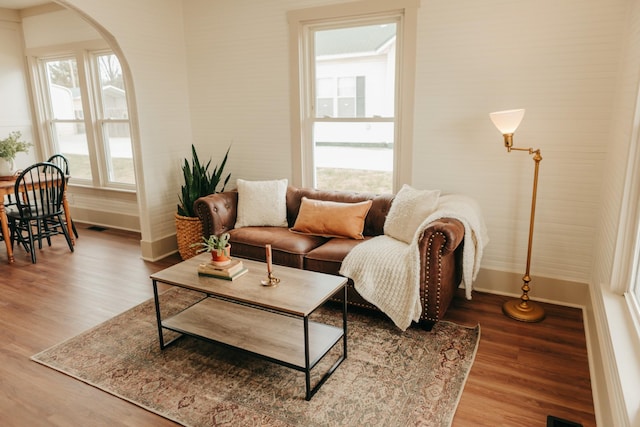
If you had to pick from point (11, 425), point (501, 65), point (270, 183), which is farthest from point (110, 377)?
point (501, 65)

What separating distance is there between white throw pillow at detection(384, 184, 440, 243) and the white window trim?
41cm

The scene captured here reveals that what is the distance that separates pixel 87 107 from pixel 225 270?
4.11 meters

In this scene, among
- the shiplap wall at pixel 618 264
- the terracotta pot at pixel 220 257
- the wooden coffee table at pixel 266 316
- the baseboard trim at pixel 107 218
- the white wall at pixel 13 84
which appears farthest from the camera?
the white wall at pixel 13 84

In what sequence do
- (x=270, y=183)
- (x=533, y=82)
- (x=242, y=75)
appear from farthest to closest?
(x=242, y=75) → (x=270, y=183) → (x=533, y=82)

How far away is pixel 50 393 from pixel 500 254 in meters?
3.19

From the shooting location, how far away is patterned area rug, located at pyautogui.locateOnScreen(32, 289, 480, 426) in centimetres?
212

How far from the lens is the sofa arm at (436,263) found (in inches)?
104

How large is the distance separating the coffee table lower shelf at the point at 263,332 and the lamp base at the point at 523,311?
1.33 metres

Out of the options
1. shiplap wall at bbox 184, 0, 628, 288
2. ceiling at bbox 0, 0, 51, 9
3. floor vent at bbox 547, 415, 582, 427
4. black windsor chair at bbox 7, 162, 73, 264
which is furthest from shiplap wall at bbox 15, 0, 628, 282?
ceiling at bbox 0, 0, 51, 9

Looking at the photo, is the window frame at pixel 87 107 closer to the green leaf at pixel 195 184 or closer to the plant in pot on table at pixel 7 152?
the plant in pot on table at pixel 7 152

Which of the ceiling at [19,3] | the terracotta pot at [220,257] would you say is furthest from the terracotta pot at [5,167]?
the terracotta pot at [220,257]

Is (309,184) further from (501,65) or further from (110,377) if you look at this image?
(110,377)

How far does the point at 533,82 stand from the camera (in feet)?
Answer: 10.1

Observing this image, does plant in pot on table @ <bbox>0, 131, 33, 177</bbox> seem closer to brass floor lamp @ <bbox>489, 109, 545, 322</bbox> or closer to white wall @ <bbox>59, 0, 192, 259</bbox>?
white wall @ <bbox>59, 0, 192, 259</bbox>
